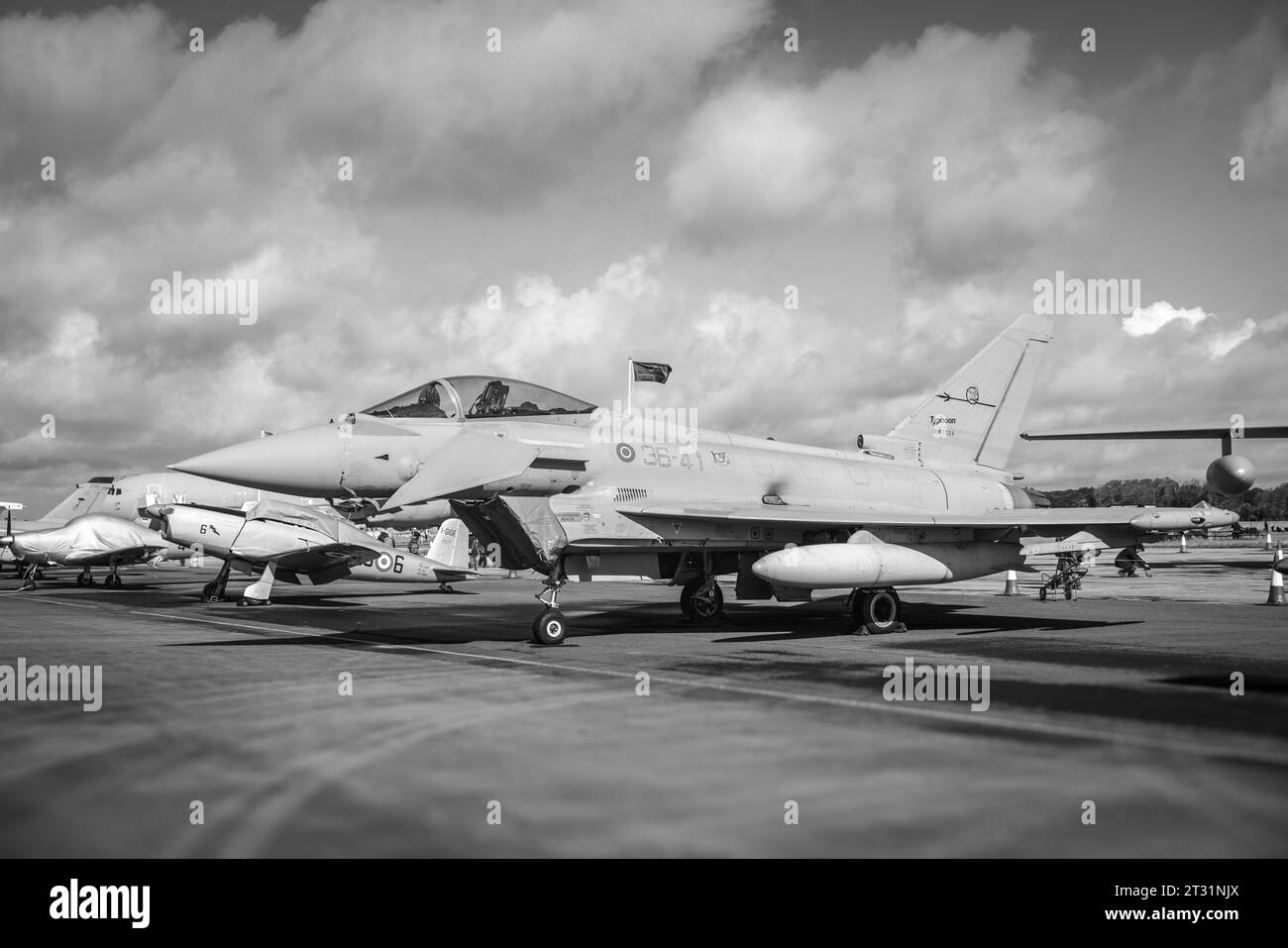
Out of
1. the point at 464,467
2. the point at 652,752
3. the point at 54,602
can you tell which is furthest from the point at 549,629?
the point at 54,602

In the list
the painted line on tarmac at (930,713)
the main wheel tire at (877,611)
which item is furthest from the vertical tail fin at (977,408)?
the painted line on tarmac at (930,713)

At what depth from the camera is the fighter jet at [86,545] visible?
33.9 meters

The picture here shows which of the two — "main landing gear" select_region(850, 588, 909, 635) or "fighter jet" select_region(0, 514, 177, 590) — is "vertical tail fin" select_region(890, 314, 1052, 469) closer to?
"main landing gear" select_region(850, 588, 909, 635)

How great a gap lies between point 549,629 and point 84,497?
1532 inches

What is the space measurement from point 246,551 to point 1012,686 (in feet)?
66.9

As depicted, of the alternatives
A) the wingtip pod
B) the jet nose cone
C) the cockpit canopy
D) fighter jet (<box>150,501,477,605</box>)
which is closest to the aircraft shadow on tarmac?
the wingtip pod

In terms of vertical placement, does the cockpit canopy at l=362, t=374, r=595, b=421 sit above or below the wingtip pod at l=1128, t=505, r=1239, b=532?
above

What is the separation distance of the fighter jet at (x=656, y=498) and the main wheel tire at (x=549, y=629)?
0.03m

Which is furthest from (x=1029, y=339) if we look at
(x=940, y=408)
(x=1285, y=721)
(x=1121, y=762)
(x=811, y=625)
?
(x=1121, y=762)

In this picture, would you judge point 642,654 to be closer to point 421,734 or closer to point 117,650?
point 421,734

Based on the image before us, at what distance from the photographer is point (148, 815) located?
480 cm

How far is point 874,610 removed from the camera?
15375 millimetres

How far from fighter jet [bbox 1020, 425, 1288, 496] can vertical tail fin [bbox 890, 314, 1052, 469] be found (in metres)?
10.3

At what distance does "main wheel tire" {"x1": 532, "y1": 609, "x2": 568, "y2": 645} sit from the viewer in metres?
13.2
